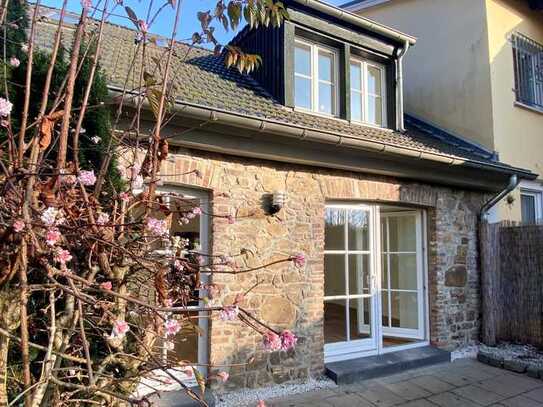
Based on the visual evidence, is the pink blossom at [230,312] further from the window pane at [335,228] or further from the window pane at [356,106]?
the window pane at [356,106]

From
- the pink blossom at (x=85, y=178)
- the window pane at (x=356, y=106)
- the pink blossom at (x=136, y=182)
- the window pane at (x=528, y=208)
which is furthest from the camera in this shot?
the window pane at (x=528, y=208)

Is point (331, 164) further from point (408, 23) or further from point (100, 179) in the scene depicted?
point (408, 23)

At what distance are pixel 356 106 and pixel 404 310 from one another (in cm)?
362

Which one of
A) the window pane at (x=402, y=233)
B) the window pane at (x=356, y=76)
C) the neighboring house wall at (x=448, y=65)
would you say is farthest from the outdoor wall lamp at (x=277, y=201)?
the neighboring house wall at (x=448, y=65)

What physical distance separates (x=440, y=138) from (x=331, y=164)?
3781 millimetres

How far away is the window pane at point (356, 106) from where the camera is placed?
719 cm

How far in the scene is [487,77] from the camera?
26.1 ft

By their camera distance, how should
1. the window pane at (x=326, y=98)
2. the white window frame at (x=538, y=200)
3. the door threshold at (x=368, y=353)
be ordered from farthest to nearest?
1. the white window frame at (x=538, y=200)
2. the window pane at (x=326, y=98)
3. the door threshold at (x=368, y=353)

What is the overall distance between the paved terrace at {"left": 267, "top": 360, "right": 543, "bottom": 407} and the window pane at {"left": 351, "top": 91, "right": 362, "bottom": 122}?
414cm

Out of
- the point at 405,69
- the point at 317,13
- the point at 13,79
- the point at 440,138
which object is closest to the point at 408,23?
the point at 405,69

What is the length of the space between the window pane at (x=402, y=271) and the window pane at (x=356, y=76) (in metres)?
3.02

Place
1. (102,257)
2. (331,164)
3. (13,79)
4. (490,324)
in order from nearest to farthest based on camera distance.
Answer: (102,257) < (13,79) < (331,164) < (490,324)

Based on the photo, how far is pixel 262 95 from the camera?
257 inches

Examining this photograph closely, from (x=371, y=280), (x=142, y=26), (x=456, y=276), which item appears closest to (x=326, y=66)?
(x=371, y=280)
